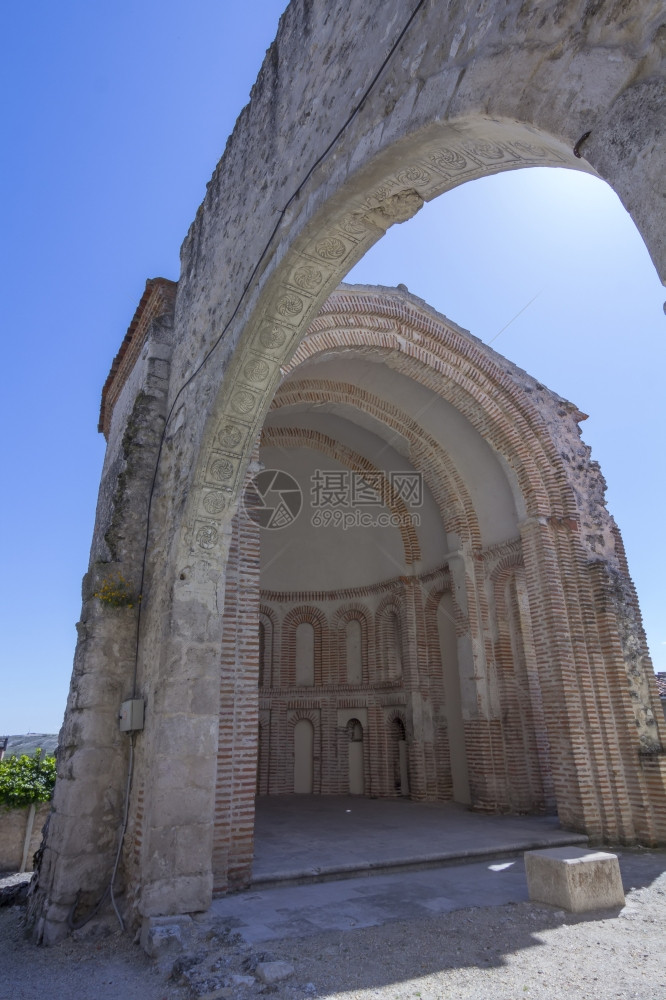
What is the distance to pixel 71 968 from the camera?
13.3ft

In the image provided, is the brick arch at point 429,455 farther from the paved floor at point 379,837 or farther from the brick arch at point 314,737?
the brick arch at point 314,737

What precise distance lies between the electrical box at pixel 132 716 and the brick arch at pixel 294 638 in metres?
8.04

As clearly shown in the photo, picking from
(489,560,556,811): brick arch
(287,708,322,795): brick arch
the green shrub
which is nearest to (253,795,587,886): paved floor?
(489,560,556,811): brick arch

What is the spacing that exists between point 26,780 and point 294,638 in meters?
6.90

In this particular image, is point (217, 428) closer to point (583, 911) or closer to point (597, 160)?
point (597, 160)

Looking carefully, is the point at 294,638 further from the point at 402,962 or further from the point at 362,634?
the point at 402,962

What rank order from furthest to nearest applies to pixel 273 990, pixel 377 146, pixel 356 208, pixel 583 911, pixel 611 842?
pixel 611 842, pixel 583 911, pixel 356 208, pixel 377 146, pixel 273 990

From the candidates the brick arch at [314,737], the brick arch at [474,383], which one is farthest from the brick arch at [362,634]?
the brick arch at [474,383]

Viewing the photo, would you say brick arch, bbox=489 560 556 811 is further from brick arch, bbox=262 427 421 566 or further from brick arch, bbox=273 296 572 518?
brick arch, bbox=262 427 421 566

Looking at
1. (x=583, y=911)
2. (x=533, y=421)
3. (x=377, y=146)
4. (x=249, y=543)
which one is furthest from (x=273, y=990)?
(x=533, y=421)

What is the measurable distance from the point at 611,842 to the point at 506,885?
300 cm

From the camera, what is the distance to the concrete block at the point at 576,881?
14.4ft

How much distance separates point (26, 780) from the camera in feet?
23.3

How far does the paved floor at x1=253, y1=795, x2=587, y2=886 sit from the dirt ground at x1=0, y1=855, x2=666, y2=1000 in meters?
1.47
